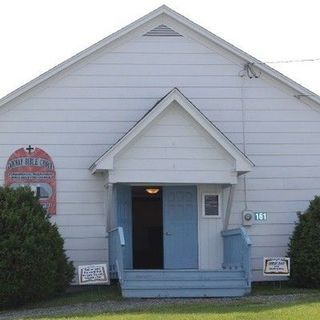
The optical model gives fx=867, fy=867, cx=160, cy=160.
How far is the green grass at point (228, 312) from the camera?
1505cm

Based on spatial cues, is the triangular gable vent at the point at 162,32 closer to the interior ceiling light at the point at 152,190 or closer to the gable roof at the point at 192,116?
the gable roof at the point at 192,116

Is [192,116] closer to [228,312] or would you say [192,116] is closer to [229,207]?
[229,207]

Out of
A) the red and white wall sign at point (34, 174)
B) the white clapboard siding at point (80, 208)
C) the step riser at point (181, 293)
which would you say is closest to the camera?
the step riser at point (181, 293)

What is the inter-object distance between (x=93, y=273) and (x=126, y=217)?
2.39 meters

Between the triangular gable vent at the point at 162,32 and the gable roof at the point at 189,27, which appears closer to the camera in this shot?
the gable roof at the point at 189,27

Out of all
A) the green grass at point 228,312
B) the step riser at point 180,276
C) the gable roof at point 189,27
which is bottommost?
the green grass at point 228,312

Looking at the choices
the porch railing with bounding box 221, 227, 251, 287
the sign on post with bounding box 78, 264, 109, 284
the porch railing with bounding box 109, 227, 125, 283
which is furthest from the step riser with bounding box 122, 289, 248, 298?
the sign on post with bounding box 78, 264, 109, 284

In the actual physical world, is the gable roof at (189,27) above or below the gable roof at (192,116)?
above

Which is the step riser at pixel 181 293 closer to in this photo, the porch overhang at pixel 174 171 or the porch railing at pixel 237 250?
the porch railing at pixel 237 250

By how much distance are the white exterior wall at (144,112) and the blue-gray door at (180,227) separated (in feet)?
3.48

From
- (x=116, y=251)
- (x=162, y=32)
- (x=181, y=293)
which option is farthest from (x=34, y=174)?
(x=181, y=293)

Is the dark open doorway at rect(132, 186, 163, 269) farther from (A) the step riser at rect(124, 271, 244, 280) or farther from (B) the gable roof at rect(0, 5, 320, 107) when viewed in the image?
(A) the step riser at rect(124, 271, 244, 280)

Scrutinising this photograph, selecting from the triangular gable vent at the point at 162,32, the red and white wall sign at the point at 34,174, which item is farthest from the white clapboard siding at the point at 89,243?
the triangular gable vent at the point at 162,32

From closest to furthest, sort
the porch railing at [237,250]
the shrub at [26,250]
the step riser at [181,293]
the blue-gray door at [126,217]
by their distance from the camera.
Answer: the shrub at [26,250] → the step riser at [181,293] → the porch railing at [237,250] → the blue-gray door at [126,217]
